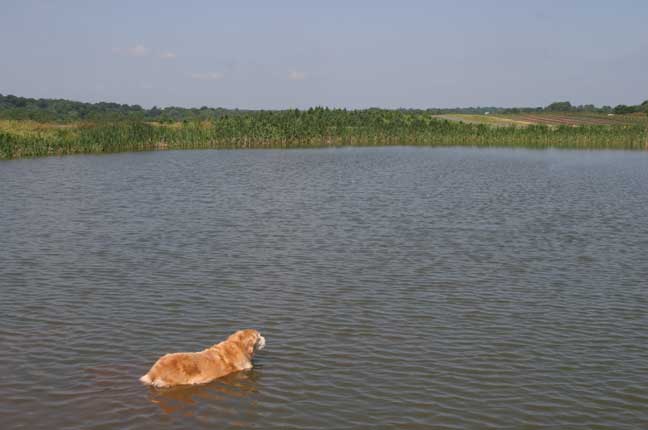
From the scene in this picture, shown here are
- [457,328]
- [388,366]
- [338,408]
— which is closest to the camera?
[338,408]

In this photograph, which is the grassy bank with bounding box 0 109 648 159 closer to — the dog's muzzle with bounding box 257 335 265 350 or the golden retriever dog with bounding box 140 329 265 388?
the dog's muzzle with bounding box 257 335 265 350

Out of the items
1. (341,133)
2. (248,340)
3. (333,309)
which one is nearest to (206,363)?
(248,340)

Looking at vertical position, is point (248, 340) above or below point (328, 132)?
A: below

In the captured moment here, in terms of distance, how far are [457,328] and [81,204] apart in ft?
64.4

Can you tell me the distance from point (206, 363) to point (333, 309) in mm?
4019

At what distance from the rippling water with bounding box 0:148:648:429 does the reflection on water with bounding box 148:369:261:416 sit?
0.11ft

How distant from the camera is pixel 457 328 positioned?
12109mm

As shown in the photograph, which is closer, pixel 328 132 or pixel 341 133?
pixel 328 132

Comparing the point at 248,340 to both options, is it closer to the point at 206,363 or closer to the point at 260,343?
the point at 260,343

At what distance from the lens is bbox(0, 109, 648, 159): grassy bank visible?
69.5 metres

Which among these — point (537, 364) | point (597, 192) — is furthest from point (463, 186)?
point (537, 364)

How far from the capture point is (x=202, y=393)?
9242 millimetres

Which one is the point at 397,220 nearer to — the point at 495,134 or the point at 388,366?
the point at 388,366

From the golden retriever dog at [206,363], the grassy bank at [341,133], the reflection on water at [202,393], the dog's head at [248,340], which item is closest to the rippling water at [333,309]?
the reflection on water at [202,393]
